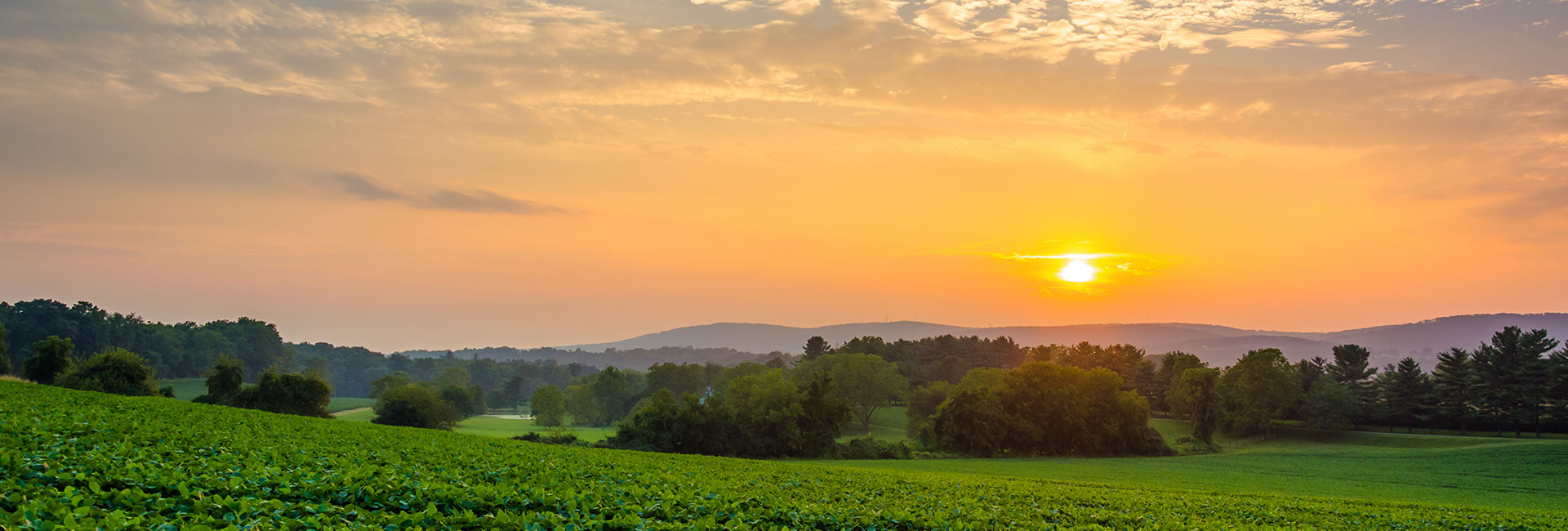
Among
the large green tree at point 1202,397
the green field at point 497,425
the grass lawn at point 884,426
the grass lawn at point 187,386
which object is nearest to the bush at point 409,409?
the green field at point 497,425

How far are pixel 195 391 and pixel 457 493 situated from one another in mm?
133267

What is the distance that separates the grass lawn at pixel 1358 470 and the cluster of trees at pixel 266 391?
1809 inches

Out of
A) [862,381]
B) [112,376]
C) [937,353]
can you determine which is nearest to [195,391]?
[112,376]

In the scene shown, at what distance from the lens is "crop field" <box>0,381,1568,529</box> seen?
8688mm

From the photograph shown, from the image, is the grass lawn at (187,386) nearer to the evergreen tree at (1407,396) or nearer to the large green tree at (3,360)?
the large green tree at (3,360)

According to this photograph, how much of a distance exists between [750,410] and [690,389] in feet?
208

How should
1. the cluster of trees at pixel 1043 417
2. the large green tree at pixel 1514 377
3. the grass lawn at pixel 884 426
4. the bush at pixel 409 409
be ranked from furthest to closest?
the grass lawn at pixel 884 426 < the large green tree at pixel 1514 377 < the cluster of trees at pixel 1043 417 < the bush at pixel 409 409

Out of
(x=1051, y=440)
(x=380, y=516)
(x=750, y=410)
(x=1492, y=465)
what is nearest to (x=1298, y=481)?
(x=1492, y=465)

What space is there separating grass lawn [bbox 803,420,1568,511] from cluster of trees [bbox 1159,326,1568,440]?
6.80m

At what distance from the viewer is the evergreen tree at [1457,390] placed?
82500mm

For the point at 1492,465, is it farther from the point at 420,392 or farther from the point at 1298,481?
the point at 420,392

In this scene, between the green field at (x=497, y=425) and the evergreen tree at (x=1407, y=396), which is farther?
the green field at (x=497, y=425)

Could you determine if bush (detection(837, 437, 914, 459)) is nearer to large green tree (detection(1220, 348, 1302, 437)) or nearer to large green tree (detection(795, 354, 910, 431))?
large green tree (detection(795, 354, 910, 431))

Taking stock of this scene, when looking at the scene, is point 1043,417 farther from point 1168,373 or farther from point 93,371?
point 93,371
